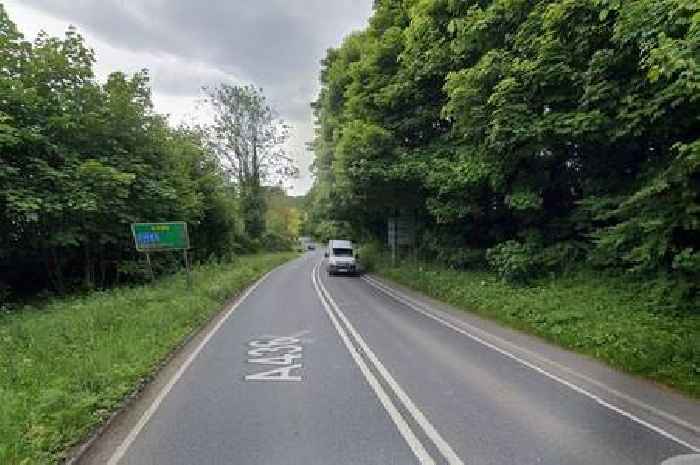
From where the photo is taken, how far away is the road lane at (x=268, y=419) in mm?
5008

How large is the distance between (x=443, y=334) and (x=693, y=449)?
6.61m

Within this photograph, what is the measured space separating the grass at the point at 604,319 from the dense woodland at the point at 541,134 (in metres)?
0.68

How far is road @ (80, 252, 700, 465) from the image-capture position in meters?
5.08

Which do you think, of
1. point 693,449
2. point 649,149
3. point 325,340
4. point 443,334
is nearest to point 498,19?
point 649,149

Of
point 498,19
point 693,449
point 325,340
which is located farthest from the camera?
point 498,19

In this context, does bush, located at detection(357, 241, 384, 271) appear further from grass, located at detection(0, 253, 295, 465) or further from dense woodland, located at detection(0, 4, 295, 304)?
grass, located at detection(0, 253, 295, 465)

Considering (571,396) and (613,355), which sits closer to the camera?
(571,396)

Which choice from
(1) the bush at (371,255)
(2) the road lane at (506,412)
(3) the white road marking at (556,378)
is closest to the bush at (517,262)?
(3) the white road marking at (556,378)

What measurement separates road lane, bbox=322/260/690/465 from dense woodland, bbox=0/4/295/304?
455 inches

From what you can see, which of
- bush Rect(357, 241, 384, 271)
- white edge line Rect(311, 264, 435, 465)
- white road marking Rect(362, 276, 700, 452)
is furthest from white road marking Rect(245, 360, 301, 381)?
bush Rect(357, 241, 384, 271)

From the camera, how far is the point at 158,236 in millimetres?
17625

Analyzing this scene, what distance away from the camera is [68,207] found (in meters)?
15.5

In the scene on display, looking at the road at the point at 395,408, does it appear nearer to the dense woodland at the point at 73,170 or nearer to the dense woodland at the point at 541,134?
the dense woodland at the point at 541,134

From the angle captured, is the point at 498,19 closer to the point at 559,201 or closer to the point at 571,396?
the point at 559,201
